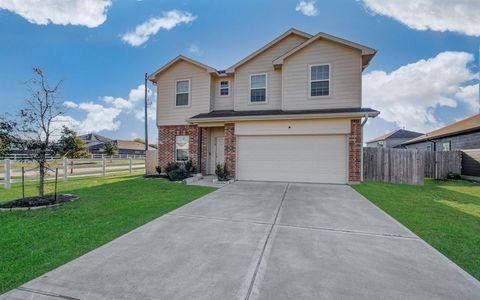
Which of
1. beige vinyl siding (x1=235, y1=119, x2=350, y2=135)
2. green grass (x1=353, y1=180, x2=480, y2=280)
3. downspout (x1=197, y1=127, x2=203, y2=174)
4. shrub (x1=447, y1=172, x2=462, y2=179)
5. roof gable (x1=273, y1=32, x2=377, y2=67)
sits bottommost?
green grass (x1=353, y1=180, x2=480, y2=280)

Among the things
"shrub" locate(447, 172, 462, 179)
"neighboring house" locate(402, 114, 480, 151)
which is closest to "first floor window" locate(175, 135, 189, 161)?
"shrub" locate(447, 172, 462, 179)

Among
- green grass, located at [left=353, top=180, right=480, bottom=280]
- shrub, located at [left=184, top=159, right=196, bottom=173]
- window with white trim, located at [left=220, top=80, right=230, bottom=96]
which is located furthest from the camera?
window with white trim, located at [left=220, top=80, right=230, bottom=96]

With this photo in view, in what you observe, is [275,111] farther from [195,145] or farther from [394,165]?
[394,165]

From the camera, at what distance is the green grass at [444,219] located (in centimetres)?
342

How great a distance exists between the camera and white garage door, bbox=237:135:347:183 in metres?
9.83

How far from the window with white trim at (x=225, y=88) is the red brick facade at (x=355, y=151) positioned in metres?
7.02

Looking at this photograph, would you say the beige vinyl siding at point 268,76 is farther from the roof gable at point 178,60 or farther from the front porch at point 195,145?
the front porch at point 195,145

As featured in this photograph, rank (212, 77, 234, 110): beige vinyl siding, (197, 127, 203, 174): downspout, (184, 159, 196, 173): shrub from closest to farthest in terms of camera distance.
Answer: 1. (184, 159, 196, 173): shrub
2. (197, 127, 203, 174): downspout
3. (212, 77, 234, 110): beige vinyl siding

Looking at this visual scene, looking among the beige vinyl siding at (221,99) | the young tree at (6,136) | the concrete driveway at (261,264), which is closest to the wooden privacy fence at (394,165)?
the concrete driveway at (261,264)

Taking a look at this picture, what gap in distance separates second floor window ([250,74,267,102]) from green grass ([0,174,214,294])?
270 inches

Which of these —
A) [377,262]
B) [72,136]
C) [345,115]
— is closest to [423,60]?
[345,115]

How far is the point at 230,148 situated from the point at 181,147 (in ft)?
12.0

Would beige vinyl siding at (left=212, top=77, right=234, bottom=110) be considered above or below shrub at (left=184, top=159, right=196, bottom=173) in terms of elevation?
above

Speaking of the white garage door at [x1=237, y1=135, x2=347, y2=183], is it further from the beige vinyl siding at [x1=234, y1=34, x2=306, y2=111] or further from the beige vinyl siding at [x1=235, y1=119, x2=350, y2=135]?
the beige vinyl siding at [x1=234, y1=34, x2=306, y2=111]
